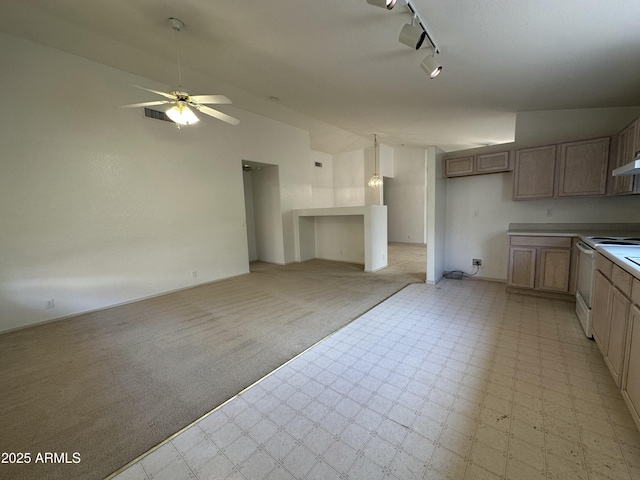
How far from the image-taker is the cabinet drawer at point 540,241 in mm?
3341

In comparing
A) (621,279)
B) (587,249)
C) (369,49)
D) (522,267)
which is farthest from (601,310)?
(369,49)

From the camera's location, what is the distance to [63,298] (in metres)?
3.35

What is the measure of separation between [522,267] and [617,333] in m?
2.04

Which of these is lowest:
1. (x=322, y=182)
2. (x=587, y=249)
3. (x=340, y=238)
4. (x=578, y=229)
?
(x=340, y=238)

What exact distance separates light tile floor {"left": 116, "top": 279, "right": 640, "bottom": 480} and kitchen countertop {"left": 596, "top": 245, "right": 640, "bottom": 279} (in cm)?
89

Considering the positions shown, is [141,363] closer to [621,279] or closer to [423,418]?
[423,418]

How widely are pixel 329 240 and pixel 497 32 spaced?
5.25 meters

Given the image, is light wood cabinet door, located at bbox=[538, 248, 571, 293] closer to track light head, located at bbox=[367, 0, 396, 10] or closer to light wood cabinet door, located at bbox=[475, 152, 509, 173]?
light wood cabinet door, located at bbox=[475, 152, 509, 173]

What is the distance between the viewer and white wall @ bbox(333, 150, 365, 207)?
341 inches

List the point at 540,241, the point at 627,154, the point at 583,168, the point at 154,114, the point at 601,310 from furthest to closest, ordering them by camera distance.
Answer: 1. the point at 154,114
2. the point at 540,241
3. the point at 583,168
4. the point at 627,154
5. the point at 601,310

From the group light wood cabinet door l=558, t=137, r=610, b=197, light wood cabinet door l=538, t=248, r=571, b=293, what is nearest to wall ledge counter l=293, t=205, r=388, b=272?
light wood cabinet door l=538, t=248, r=571, b=293

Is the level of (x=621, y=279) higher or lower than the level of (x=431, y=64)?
lower

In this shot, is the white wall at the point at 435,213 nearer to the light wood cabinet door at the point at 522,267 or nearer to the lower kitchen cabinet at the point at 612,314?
the light wood cabinet door at the point at 522,267

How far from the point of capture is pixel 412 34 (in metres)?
2.07
